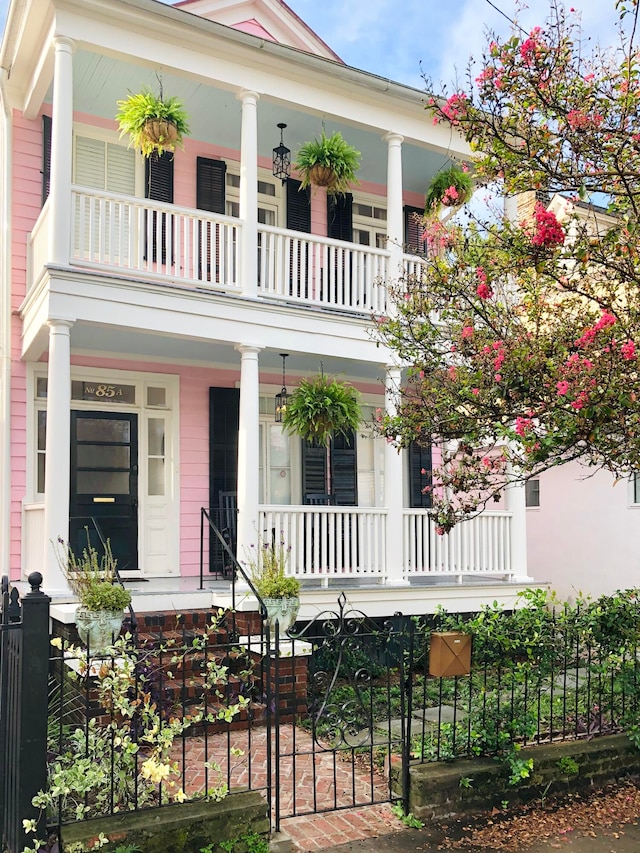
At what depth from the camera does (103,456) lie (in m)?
9.69

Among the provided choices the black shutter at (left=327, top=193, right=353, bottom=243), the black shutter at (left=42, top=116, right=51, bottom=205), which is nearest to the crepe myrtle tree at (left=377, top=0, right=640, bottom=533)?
the black shutter at (left=42, top=116, right=51, bottom=205)

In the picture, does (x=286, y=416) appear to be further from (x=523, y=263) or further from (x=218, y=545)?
(x=523, y=263)

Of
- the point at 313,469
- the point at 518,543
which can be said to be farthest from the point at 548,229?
the point at 313,469

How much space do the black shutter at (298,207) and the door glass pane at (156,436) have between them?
11.0ft

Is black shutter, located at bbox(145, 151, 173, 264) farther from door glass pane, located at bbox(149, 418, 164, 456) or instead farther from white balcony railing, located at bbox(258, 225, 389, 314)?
door glass pane, located at bbox(149, 418, 164, 456)

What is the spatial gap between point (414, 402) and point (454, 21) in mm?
4192

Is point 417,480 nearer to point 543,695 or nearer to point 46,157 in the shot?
point 543,695

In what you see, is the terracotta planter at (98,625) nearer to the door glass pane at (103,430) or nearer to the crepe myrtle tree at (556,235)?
the crepe myrtle tree at (556,235)

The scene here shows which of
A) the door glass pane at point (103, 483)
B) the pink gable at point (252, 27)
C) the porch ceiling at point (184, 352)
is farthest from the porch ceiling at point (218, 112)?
the door glass pane at point (103, 483)

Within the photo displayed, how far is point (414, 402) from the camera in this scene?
6160mm

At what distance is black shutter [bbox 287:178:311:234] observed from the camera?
→ 1092cm

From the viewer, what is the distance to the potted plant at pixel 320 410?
28.9ft

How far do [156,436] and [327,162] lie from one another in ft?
13.5

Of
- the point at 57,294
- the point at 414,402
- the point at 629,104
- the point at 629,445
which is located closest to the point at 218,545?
the point at 57,294
